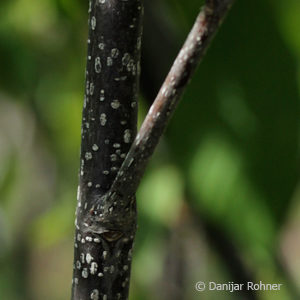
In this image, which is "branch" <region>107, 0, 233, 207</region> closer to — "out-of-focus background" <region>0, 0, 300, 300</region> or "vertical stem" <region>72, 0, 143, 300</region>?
"vertical stem" <region>72, 0, 143, 300</region>

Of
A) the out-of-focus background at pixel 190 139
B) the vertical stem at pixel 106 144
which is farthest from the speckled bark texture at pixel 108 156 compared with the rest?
the out-of-focus background at pixel 190 139

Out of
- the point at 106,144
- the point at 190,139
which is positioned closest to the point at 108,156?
the point at 106,144

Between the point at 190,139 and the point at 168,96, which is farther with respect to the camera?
the point at 190,139

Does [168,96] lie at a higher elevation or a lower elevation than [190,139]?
lower

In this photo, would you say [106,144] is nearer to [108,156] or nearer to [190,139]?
[108,156]

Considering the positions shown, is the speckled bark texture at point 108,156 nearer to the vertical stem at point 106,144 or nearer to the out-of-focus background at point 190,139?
the vertical stem at point 106,144
